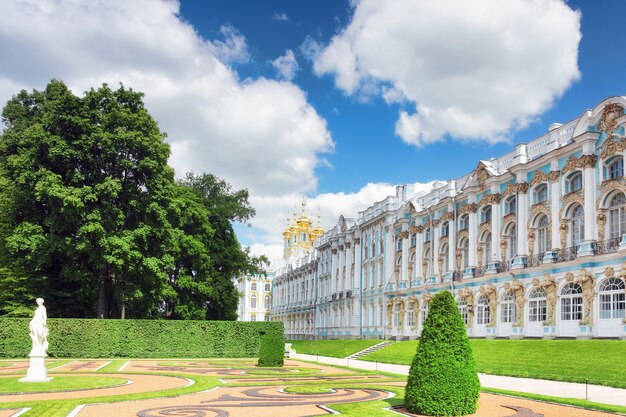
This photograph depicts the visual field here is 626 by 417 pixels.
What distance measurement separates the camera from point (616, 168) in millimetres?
30766

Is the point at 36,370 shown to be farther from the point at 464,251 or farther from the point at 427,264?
the point at 427,264

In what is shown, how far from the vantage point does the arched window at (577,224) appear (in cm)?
3262

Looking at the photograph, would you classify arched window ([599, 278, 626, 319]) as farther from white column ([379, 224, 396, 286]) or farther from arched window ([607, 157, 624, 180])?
white column ([379, 224, 396, 286])

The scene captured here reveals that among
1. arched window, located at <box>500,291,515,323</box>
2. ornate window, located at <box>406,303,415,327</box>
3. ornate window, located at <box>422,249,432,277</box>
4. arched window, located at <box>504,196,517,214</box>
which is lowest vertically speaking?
ornate window, located at <box>406,303,415,327</box>

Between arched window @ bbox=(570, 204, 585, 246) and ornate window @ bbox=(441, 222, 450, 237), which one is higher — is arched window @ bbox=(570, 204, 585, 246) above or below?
below

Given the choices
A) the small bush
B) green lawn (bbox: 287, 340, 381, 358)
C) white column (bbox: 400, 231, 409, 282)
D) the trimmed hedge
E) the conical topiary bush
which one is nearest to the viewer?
→ the conical topiary bush

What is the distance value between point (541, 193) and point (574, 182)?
2744mm

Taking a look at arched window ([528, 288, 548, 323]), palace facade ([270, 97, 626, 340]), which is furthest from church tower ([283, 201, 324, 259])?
arched window ([528, 288, 548, 323])

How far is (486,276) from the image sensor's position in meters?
39.2

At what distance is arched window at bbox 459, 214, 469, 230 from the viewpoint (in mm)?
43312

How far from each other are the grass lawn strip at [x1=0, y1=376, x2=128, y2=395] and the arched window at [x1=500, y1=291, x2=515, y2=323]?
76.8 ft

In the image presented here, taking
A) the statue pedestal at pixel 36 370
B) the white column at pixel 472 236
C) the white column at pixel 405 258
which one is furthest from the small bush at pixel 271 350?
the white column at pixel 405 258

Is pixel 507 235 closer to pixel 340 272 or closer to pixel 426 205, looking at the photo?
pixel 426 205

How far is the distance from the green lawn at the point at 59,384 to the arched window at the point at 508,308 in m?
23.5
